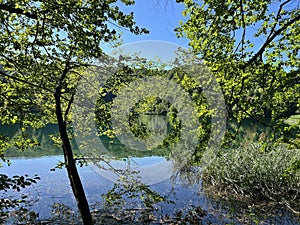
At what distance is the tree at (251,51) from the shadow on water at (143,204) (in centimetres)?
182

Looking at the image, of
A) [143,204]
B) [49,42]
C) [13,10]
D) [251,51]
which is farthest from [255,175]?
[13,10]

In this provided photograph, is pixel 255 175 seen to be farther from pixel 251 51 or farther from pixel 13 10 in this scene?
pixel 13 10

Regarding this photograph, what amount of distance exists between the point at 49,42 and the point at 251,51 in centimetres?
284

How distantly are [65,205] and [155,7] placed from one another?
15.4 feet

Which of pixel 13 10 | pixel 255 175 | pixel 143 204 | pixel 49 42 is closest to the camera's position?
pixel 13 10

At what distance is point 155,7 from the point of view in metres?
2.55

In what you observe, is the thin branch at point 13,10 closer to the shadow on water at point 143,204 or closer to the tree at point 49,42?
the tree at point 49,42

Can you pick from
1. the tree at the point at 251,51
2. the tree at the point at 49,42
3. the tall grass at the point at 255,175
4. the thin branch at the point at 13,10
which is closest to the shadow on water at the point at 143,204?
the tall grass at the point at 255,175

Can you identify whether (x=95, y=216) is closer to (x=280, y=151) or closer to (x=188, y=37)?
(x=188, y=37)

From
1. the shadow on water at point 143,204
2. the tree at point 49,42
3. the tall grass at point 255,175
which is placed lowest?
the shadow on water at point 143,204

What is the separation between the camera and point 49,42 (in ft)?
11.7

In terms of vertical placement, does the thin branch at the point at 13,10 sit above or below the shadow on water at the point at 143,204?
above

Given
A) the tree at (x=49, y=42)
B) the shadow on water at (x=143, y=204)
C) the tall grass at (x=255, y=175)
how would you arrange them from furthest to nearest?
the tall grass at (x=255, y=175) < the shadow on water at (x=143, y=204) < the tree at (x=49, y=42)

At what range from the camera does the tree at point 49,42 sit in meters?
2.87
